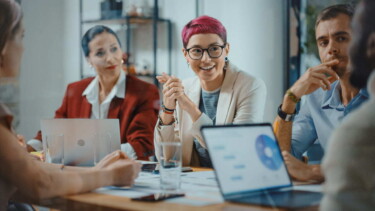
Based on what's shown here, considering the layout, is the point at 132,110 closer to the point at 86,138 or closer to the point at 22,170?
the point at 86,138

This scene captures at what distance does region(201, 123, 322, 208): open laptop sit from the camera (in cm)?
135

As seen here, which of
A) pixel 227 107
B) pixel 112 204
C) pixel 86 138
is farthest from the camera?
pixel 227 107

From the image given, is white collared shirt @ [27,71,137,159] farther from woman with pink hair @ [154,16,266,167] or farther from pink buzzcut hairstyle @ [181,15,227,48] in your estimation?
pink buzzcut hairstyle @ [181,15,227,48]

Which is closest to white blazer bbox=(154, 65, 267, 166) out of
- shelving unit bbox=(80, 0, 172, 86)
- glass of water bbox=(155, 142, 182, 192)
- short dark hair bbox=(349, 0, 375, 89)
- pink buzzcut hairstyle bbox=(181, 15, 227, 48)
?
pink buzzcut hairstyle bbox=(181, 15, 227, 48)

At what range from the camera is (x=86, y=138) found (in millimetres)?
2094

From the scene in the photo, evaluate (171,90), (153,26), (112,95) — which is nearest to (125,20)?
(153,26)

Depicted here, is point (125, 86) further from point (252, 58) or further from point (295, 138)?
point (295, 138)

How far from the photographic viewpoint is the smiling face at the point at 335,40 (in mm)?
1339

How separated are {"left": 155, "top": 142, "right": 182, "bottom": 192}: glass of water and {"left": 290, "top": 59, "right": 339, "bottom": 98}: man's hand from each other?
1.50 feet

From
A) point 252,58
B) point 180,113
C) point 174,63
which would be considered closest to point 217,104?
point 180,113

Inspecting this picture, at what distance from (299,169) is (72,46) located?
2.21 meters

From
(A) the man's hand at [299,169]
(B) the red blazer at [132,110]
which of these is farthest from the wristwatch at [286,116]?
(B) the red blazer at [132,110]

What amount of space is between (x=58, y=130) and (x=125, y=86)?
97cm

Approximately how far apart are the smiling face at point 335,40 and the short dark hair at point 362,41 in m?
0.05
